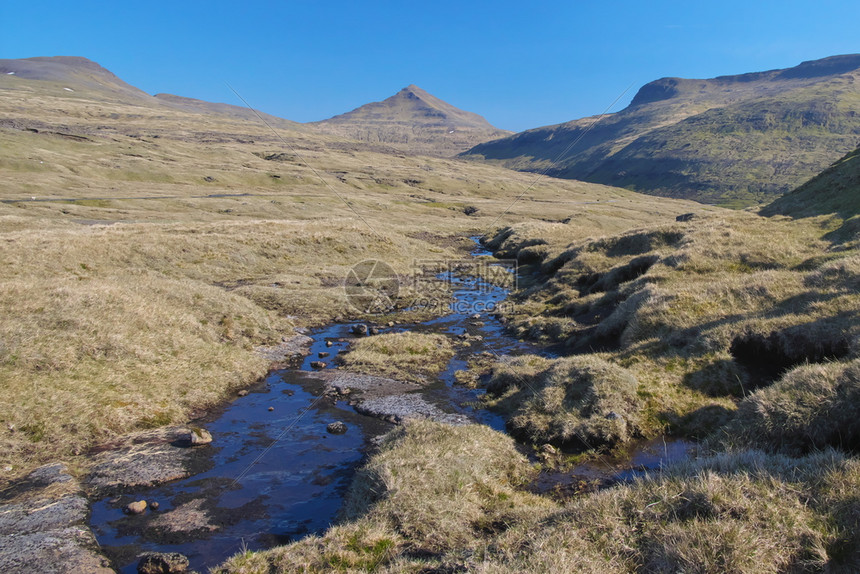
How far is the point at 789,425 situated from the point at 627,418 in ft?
15.1

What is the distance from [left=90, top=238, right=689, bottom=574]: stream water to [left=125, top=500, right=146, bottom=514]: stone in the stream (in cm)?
22

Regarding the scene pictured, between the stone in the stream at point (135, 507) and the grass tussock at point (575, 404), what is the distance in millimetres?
11280

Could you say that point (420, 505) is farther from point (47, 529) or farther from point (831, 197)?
point (831, 197)

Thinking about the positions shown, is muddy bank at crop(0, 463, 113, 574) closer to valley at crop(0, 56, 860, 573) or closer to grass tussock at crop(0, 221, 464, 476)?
valley at crop(0, 56, 860, 573)

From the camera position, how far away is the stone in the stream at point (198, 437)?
1549 cm

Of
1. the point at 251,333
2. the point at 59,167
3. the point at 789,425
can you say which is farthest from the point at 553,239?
the point at 59,167

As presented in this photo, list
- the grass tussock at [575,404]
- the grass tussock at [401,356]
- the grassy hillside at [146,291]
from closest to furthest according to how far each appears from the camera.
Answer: the grass tussock at [575,404] → the grassy hillside at [146,291] → the grass tussock at [401,356]

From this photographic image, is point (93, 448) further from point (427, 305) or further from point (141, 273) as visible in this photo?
point (427, 305)

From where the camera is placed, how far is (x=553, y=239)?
6162 cm

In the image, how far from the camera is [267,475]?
1405cm

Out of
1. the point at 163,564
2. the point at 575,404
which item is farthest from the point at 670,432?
the point at 163,564

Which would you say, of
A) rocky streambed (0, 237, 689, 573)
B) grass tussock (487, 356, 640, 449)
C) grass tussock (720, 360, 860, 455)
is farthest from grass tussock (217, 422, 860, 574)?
grass tussock (487, 356, 640, 449)

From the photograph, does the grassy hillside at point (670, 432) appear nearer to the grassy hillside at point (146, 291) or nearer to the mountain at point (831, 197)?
the grassy hillside at point (146, 291)

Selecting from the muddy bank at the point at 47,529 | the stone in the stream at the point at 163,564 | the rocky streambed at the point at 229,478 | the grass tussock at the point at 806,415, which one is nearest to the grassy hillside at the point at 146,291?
the muddy bank at the point at 47,529
